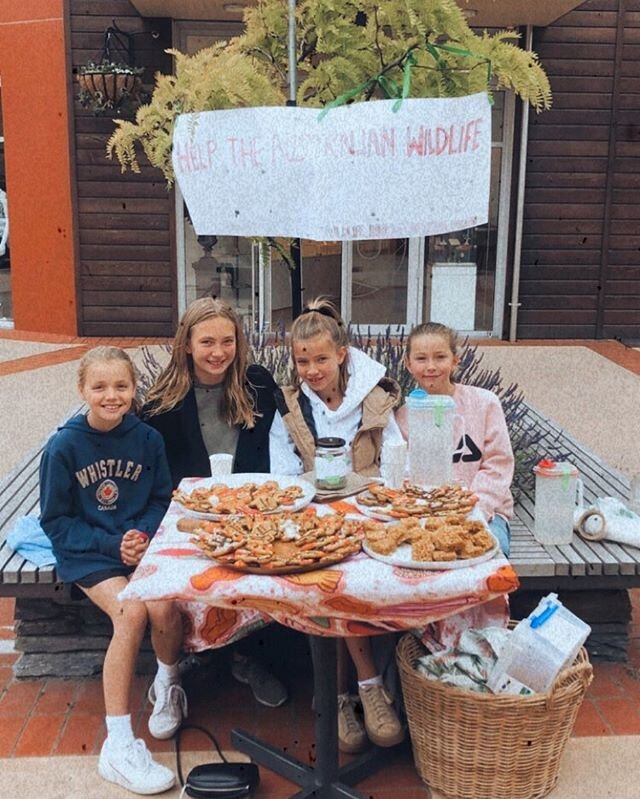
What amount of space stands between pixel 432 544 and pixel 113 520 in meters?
1.21

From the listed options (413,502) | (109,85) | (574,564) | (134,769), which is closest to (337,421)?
(413,502)

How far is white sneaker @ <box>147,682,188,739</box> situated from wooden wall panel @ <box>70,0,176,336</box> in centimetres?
736

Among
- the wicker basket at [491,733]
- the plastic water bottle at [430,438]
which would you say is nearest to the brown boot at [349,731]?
the wicker basket at [491,733]

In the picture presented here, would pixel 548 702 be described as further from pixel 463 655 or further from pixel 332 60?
pixel 332 60

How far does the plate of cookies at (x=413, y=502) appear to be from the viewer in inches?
102

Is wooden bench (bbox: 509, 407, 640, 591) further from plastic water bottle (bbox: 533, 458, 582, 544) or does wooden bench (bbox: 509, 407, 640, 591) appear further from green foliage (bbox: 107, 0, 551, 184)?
green foliage (bbox: 107, 0, 551, 184)

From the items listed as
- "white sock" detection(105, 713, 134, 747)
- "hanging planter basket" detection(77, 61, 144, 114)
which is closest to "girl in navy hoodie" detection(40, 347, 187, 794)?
"white sock" detection(105, 713, 134, 747)

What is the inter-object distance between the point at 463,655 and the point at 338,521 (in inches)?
23.5

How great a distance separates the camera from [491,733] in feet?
8.57

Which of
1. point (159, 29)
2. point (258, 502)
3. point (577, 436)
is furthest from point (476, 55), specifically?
point (159, 29)

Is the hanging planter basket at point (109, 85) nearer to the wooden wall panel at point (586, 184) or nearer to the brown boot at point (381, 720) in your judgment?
the wooden wall panel at point (586, 184)

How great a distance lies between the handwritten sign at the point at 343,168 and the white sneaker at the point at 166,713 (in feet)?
5.28

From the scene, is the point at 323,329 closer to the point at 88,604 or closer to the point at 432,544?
the point at 432,544

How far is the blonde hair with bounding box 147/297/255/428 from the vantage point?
3.31m
